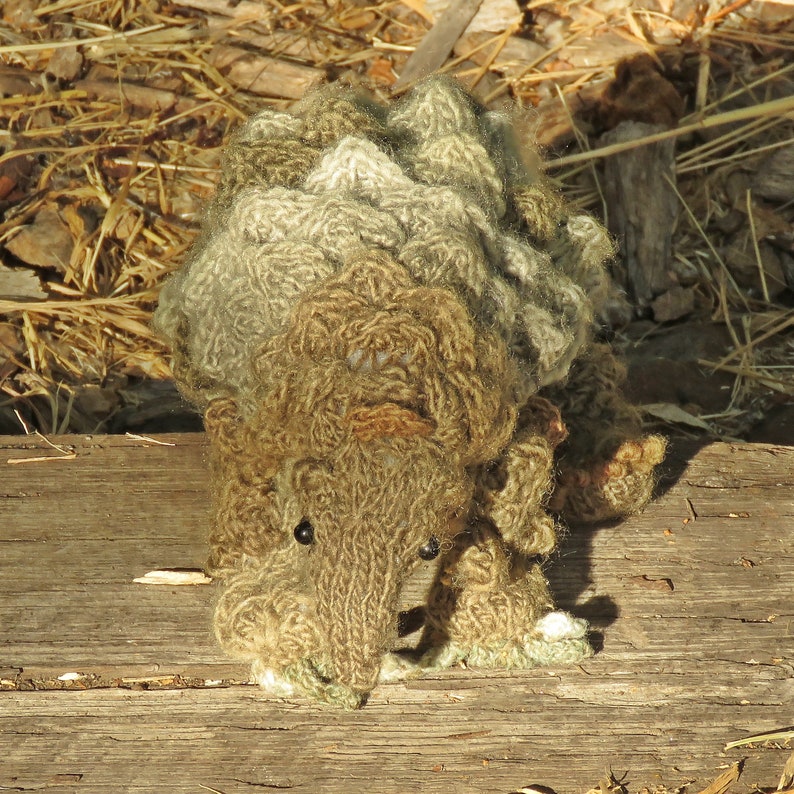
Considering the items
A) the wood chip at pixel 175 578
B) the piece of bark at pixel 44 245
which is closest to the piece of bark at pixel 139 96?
the piece of bark at pixel 44 245

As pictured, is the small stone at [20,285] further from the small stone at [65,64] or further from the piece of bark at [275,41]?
the piece of bark at [275,41]

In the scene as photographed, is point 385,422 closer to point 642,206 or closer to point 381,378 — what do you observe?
point 381,378

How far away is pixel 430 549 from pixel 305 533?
188 mm

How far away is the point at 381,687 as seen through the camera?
68.3 inches

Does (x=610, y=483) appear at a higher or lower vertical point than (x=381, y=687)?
higher

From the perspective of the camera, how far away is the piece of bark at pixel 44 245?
2.86 m

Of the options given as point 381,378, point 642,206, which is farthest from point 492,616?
point 642,206

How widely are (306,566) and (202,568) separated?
0.38 metres

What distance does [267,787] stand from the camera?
1600 millimetres

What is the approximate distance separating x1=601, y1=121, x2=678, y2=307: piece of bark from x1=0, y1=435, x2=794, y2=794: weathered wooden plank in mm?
991

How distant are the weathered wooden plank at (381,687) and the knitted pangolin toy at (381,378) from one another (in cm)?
9

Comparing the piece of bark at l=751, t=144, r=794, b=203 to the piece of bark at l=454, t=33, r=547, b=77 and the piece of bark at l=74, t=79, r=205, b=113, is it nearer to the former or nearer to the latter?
the piece of bark at l=454, t=33, r=547, b=77

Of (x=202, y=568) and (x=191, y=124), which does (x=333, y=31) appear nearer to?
(x=191, y=124)

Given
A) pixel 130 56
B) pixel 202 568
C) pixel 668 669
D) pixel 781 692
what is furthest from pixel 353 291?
pixel 130 56
